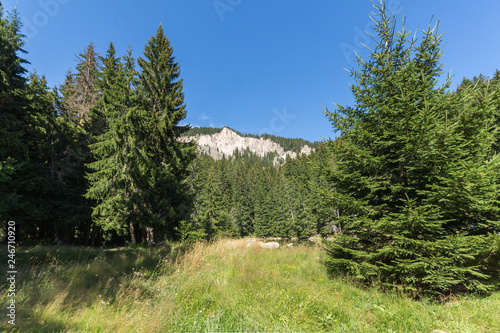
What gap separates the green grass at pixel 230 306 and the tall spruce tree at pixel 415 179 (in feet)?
1.76

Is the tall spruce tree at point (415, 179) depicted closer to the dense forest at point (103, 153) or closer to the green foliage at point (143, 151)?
the dense forest at point (103, 153)

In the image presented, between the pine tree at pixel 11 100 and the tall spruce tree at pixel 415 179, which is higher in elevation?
the pine tree at pixel 11 100

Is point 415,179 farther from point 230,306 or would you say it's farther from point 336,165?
point 230,306

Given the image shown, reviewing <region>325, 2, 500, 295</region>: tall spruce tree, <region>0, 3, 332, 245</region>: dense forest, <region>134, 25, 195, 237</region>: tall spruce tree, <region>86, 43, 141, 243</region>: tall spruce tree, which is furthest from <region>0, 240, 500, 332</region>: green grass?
<region>134, 25, 195, 237</region>: tall spruce tree

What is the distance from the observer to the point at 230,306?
4016mm

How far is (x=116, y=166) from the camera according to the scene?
13172mm

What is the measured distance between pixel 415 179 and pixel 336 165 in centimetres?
200

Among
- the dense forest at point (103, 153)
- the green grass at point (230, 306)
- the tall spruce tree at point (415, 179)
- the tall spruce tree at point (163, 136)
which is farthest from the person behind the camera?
the tall spruce tree at point (163, 136)

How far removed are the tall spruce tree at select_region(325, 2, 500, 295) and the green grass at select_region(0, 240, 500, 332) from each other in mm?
538

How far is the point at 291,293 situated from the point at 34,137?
72.1 feet

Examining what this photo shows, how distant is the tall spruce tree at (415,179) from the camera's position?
4.10 metres

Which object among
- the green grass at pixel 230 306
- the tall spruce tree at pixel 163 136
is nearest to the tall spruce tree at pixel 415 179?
the green grass at pixel 230 306

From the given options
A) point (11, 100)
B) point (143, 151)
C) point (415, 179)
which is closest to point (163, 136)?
point (143, 151)

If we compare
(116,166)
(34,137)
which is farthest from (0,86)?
(116,166)
